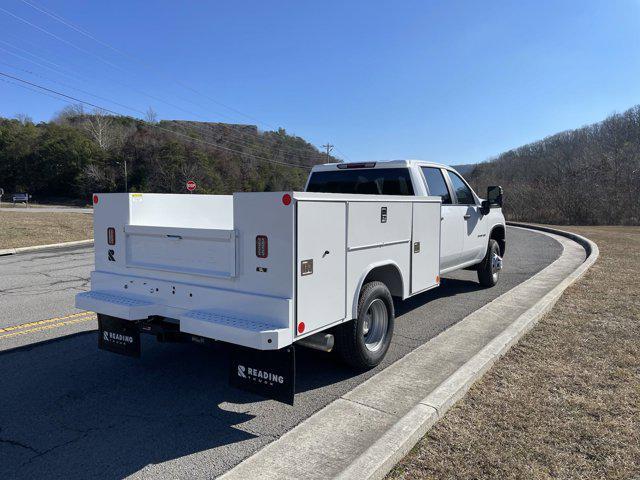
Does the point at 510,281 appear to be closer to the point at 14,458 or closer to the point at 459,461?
the point at 459,461

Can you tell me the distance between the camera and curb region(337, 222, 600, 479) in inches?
116

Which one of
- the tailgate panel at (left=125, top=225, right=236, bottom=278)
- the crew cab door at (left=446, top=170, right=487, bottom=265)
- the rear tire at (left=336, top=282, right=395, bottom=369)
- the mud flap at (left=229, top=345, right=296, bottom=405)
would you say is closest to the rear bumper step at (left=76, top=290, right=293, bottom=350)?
the mud flap at (left=229, top=345, right=296, bottom=405)

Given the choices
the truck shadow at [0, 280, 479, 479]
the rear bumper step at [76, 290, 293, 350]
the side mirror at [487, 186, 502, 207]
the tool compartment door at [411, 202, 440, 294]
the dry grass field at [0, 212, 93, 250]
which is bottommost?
the truck shadow at [0, 280, 479, 479]

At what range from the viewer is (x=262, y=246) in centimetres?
357

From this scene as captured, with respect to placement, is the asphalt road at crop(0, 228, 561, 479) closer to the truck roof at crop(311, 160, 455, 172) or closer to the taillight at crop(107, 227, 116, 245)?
the taillight at crop(107, 227, 116, 245)

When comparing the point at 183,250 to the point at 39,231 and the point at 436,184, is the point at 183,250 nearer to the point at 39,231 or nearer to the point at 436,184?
the point at 436,184

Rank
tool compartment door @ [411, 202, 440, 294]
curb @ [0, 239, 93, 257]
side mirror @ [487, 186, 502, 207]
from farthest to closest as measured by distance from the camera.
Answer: curb @ [0, 239, 93, 257]
side mirror @ [487, 186, 502, 207]
tool compartment door @ [411, 202, 440, 294]

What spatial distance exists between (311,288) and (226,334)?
698mm

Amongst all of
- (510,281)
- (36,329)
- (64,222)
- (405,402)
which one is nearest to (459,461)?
(405,402)

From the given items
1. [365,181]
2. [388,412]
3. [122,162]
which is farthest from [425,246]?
[122,162]

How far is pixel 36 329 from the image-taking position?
242 inches

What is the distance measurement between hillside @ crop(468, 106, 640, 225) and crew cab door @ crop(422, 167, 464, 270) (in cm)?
3721

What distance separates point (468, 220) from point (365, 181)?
6.41ft

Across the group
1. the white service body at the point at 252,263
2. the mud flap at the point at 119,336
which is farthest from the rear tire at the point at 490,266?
the mud flap at the point at 119,336
